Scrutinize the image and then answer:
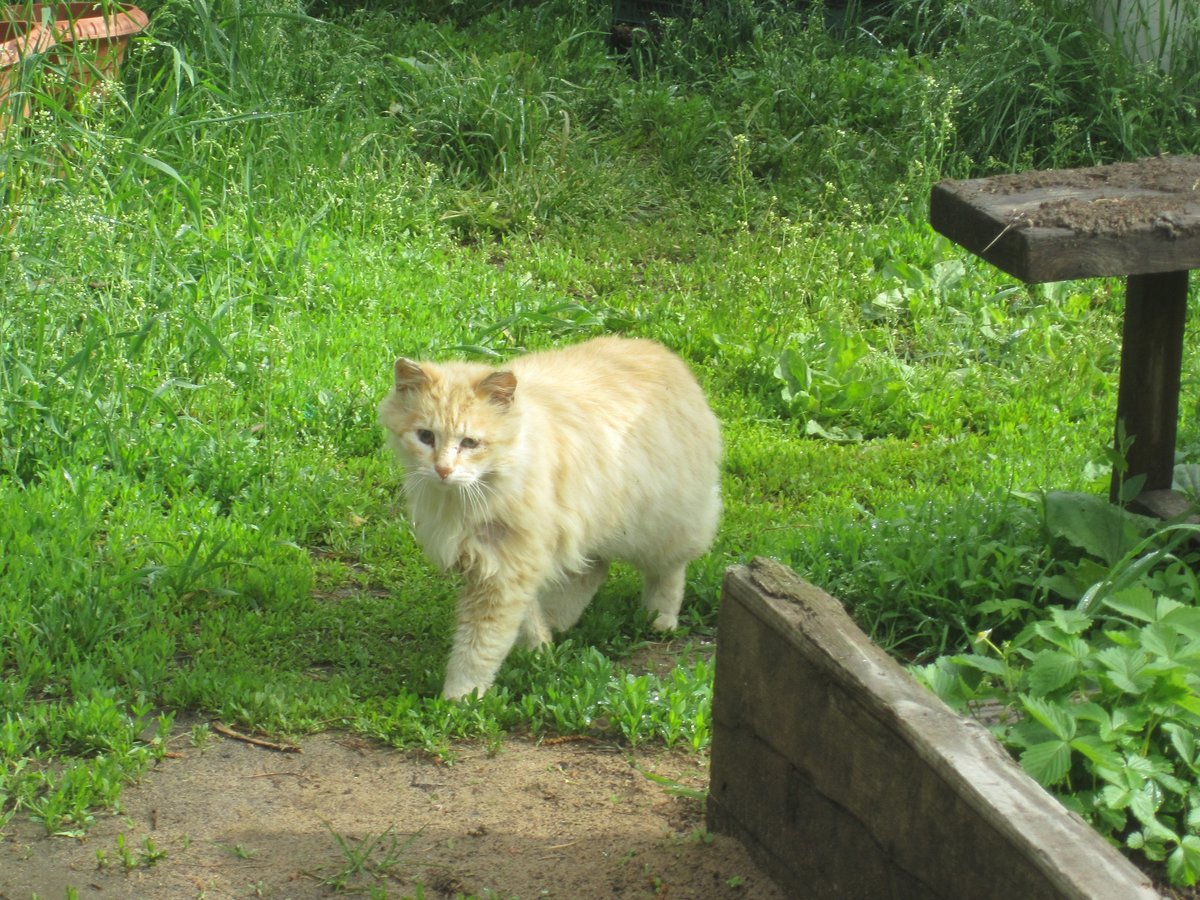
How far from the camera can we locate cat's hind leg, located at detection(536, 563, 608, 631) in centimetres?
388

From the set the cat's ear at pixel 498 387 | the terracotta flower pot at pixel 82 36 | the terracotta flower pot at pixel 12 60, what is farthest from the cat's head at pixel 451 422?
the terracotta flower pot at pixel 82 36

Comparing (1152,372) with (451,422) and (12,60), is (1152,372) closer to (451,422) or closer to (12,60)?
(451,422)

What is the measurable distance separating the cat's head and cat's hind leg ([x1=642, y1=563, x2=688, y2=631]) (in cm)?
88

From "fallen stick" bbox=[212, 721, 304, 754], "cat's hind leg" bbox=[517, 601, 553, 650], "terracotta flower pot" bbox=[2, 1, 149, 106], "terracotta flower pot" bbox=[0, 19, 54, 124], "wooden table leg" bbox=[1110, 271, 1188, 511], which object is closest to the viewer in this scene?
"fallen stick" bbox=[212, 721, 304, 754]

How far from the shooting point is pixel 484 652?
3387 millimetres

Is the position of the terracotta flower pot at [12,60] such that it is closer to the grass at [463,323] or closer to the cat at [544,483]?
the grass at [463,323]

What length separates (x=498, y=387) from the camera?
3275 mm

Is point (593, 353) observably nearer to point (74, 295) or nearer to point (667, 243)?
point (74, 295)

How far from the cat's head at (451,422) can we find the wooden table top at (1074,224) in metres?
1.29

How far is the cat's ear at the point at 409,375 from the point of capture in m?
3.33

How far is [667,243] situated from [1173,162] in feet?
13.5

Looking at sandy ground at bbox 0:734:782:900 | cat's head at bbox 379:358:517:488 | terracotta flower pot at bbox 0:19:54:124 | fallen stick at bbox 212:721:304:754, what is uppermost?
terracotta flower pot at bbox 0:19:54:124

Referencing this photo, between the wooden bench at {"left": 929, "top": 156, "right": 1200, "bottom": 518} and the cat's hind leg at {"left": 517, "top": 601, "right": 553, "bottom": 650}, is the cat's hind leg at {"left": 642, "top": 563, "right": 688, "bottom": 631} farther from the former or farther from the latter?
the wooden bench at {"left": 929, "top": 156, "right": 1200, "bottom": 518}

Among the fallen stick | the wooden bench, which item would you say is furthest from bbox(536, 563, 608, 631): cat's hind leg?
the wooden bench
